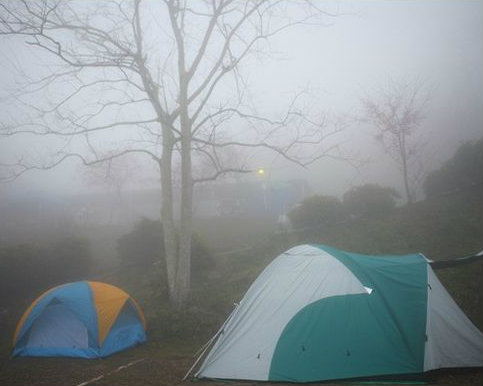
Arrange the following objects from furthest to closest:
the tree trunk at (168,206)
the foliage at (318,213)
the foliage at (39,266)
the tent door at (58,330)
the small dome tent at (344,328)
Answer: the foliage at (318,213) → the foliage at (39,266) → the tree trunk at (168,206) → the tent door at (58,330) → the small dome tent at (344,328)

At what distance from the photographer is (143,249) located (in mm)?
16797

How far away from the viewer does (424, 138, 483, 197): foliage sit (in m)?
17.7

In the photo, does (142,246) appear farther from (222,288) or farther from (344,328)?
(344,328)

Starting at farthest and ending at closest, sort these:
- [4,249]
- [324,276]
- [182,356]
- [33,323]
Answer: [4,249], [33,323], [182,356], [324,276]

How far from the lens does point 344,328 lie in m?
5.14

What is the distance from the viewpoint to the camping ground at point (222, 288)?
625 cm

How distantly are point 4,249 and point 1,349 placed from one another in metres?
6.55

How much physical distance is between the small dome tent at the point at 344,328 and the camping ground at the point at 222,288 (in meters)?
0.43

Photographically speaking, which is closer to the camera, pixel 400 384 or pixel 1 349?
pixel 400 384

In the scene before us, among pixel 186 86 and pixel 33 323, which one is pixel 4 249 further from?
pixel 186 86

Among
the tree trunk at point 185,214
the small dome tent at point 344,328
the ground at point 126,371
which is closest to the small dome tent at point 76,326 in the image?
the ground at point 126,371

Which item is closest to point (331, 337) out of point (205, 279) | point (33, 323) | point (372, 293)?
point (372, 293)

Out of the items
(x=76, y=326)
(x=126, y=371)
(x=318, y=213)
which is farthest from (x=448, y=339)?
(x=318, y=213)

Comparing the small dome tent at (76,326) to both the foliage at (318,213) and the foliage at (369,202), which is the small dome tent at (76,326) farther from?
the foliage at (369,202)
